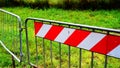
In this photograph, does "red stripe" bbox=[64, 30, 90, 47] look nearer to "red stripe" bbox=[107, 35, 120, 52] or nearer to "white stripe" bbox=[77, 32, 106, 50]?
"white stripe" bbox=[77, 32, 106, 50]

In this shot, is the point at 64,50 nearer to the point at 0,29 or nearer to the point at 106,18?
the point at 0,29

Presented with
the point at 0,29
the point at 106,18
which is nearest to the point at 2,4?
the point at 106,18

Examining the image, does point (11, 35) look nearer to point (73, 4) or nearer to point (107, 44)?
point (107, 44)

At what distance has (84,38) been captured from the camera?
157 inches

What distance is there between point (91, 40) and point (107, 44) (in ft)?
0.91

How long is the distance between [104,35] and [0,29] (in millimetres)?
4916

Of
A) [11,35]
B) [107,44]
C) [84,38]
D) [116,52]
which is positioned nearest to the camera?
[116,52]

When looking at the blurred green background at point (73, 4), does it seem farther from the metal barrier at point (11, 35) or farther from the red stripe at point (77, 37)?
the red stripe at point (77, 37)

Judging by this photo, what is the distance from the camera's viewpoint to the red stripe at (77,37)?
4.00m

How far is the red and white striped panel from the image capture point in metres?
3.61

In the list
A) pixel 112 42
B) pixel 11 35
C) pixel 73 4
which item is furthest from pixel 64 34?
pixel 73 4

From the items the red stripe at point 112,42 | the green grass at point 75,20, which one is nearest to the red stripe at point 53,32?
the red stripe at point 112,42

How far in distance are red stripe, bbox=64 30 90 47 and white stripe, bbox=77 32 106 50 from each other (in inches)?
2.1

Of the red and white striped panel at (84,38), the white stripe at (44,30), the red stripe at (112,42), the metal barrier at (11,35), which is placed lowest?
the metal barrier at (11,35)
